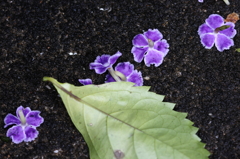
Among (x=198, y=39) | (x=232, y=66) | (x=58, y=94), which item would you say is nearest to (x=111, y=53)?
(x=58, y=94)

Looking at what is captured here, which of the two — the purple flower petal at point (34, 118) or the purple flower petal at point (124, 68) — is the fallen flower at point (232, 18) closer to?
the purple flower petal at point (124, 68)

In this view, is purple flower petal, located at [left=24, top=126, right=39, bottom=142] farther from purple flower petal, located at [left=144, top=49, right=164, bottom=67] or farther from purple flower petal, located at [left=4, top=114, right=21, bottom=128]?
purple flower petal, located at [left=144, top=49, right=164, bottom=67]

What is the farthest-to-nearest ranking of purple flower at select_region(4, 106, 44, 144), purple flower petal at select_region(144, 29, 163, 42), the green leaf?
purple flower petal at select_region(144, 29, 163, 42)
purple flower at select_region(4, 106, 44, 144)
the green leaf

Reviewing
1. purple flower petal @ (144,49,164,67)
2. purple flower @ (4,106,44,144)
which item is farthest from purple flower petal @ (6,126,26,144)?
purple flower petal @ (144,49,164,67)

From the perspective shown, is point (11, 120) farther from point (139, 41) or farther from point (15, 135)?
point (139, 41)

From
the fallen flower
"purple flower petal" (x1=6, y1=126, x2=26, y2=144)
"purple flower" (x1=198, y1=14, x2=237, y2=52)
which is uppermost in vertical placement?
the fallen flower
